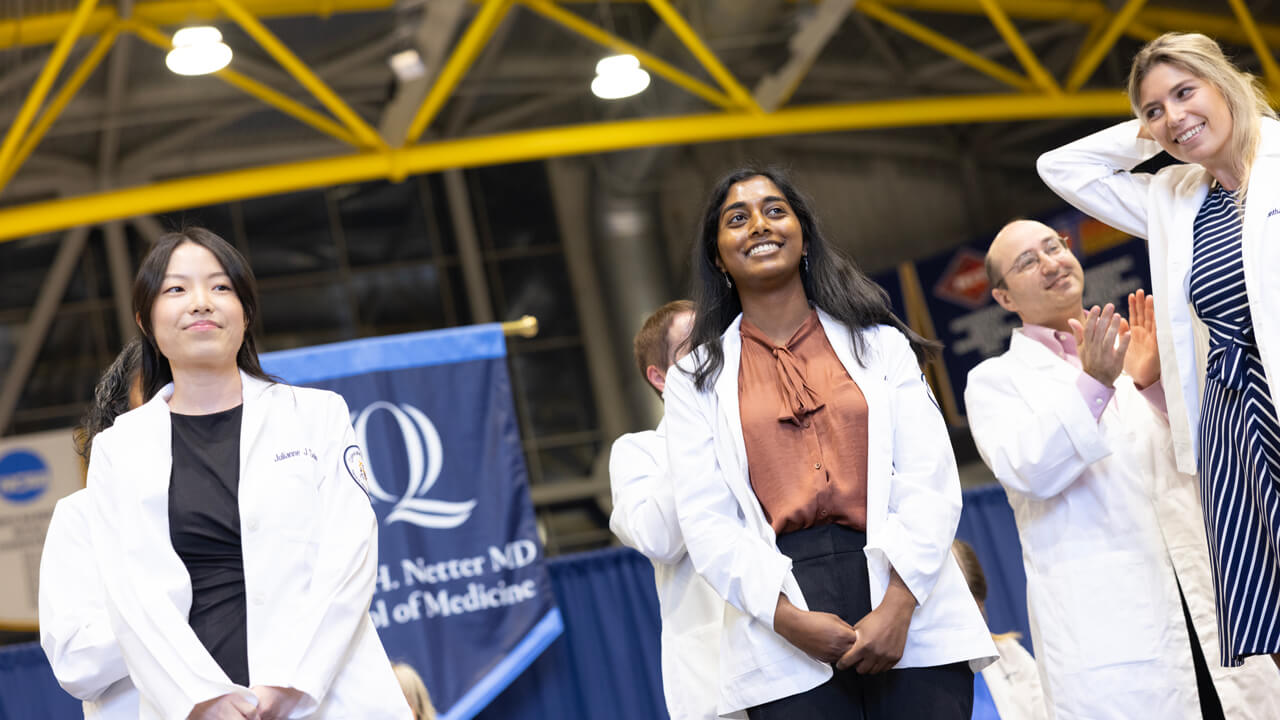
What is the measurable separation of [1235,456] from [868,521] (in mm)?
758

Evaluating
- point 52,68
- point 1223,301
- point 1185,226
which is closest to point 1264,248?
point 1223,301

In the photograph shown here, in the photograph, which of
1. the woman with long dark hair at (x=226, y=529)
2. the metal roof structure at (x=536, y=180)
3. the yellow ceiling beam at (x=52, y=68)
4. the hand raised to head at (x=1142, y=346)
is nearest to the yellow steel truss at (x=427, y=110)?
the yellow ceiling beam at (x=52, y=68)

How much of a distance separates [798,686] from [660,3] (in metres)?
6.17

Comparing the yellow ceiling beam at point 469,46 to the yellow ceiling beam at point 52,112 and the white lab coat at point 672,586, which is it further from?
the white lab coat at point 672,586

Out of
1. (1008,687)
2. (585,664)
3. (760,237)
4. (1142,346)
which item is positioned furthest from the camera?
(585,664)

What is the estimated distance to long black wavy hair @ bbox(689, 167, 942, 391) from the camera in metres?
2.23

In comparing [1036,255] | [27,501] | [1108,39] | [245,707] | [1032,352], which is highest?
[1108,39]

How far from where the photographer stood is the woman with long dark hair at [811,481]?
193cm

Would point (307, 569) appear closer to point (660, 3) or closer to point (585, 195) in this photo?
point (660, 3)

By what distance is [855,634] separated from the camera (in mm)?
1893

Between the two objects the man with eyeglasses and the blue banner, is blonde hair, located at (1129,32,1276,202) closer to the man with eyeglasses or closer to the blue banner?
the man with eyeglasses

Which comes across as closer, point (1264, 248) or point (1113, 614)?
point (1264, 248)

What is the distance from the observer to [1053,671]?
107 inches

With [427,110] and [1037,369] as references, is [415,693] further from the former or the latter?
[427,110]
